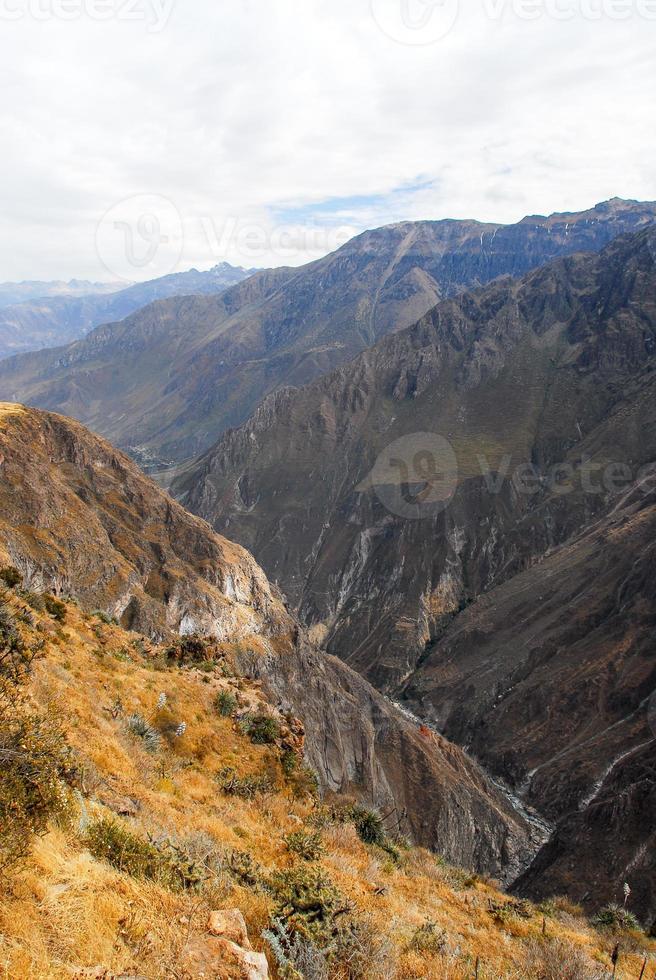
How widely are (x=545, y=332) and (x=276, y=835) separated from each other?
17471 cm

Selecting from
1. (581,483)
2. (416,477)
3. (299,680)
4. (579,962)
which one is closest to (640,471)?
(581,483)

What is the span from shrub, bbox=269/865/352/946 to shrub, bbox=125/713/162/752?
7330mm

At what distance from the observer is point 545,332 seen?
16675 centimetres

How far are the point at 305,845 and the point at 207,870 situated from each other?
3939mm

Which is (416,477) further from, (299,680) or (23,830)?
(23,830)

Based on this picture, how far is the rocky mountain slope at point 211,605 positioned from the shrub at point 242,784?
28.7 m

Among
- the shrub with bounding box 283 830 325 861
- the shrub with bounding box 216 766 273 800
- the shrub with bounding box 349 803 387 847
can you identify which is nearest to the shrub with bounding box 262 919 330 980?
the shrub with bounding box 283 830 325 861

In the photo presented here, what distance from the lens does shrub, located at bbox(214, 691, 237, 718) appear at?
2170 cm

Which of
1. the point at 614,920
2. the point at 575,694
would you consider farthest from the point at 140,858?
the point at 575,694

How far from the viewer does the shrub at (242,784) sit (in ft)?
52.6

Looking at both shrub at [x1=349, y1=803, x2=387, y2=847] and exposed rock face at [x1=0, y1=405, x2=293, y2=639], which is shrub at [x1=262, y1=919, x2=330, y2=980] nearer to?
shrub at [x1=349, y1=803, x2=387, y2=847]

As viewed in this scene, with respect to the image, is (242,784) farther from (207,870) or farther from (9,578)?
(9,578)

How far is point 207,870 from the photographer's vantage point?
926 centimetres

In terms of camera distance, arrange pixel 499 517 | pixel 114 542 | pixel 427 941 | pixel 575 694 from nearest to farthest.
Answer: pixel 427 941, pixel 114 542, pixel 575 694, pixel 499 517
